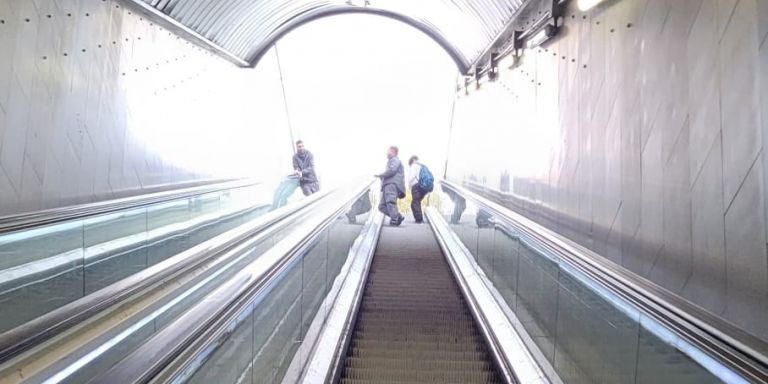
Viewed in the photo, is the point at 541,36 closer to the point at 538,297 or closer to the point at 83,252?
the point at 538,297

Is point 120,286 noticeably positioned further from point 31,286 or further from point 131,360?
point 31,286

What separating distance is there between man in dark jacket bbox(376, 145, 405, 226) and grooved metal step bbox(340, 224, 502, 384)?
3.39 metres

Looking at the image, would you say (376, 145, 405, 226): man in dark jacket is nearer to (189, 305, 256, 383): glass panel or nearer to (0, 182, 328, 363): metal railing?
(0, 182, 328, 363): metal railing

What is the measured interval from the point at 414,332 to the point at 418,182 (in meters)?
6.35

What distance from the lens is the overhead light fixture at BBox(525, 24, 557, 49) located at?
19.5ft

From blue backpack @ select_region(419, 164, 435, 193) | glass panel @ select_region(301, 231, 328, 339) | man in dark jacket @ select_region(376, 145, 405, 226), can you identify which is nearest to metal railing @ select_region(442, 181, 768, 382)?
glass panel @ select_region(301, 231, 328, 339)

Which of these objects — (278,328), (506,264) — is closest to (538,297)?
(506,264)

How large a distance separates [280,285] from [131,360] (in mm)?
1576

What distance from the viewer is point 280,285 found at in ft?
9.96

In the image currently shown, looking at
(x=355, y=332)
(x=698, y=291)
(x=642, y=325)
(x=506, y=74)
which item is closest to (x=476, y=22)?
(x=506, y=74)

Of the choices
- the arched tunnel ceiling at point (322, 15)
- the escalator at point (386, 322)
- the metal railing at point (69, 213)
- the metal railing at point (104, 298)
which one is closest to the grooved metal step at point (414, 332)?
the escalator at point (386, 322)

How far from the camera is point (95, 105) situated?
6531 millimetres

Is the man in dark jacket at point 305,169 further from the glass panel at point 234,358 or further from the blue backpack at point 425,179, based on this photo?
the glass panel at point 234,358

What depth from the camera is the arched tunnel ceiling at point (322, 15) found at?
349 inches
